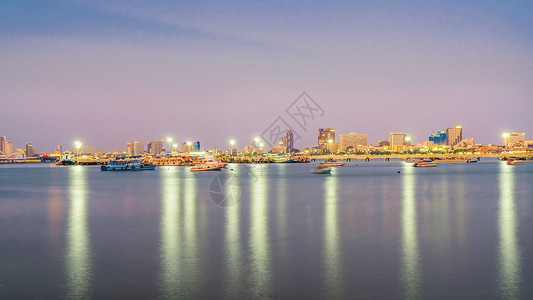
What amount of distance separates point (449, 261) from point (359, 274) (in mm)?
3646

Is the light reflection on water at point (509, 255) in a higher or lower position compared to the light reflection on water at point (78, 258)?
lower

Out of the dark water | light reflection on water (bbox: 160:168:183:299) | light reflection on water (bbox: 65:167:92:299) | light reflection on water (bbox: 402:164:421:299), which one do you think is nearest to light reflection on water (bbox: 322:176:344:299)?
the dark water

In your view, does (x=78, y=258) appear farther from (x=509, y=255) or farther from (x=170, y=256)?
(x=509, y=255)

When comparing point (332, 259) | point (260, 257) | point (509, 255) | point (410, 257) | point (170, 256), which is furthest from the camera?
point (170, 256)

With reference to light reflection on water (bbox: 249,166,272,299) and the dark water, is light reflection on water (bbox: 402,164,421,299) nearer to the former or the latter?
the dark water

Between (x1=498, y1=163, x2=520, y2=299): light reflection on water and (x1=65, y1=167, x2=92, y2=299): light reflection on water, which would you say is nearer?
(x1=498, y1=163, x2=520, y2=299): light reflection on water

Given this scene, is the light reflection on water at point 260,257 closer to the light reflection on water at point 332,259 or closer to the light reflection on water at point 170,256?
the light reflection on water at point 332,259

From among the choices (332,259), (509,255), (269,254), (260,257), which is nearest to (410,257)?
(332,259)

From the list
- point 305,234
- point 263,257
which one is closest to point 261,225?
point 305,234

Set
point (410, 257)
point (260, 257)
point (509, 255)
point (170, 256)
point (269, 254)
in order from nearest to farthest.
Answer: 1. point (410, 257)
2. point (260, 257)
3. point (509, 255)
4. point (170, 256)
5. point (269, 254)

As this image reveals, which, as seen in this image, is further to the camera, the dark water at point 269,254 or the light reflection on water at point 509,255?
the dark water at point 269,254

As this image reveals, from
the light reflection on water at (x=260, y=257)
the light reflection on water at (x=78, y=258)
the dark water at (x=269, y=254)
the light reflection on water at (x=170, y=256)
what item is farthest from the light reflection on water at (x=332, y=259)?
the light reflection on water at (x=78, y=258)

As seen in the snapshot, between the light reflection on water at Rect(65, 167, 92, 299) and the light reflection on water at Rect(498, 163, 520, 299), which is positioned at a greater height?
the light reflection on water at Rect(65, 167, 92, 299)

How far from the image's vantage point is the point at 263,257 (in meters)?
14.8
